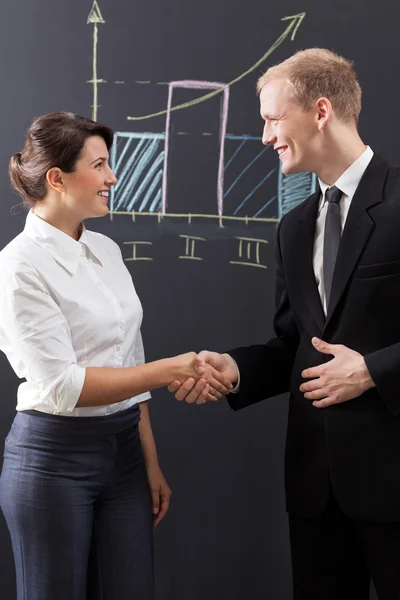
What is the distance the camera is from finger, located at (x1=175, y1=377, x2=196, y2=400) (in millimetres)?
1926

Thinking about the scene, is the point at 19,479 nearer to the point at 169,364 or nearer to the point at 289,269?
the point at 169,364

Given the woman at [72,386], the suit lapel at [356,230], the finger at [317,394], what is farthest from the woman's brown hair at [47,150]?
the finger at [317,394]

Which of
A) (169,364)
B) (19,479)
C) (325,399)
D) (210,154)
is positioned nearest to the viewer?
(325,399)

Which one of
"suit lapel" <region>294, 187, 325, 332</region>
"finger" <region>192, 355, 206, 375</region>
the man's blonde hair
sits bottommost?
"finger" <region>192, 355, 206, 375</region>

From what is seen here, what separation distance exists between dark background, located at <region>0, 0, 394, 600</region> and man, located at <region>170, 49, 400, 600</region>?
1.58ft

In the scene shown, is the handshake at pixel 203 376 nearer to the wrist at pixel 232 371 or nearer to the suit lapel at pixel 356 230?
the wrist at pixel 232 371

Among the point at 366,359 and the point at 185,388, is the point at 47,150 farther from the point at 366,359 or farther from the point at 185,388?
the point at 366,359

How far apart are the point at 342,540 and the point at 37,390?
80 centimetres

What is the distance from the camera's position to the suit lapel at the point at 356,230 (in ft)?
5.30

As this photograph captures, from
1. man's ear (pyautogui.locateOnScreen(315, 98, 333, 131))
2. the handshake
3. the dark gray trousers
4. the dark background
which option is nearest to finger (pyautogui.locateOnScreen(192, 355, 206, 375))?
the handshake

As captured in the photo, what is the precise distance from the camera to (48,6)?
2338mm

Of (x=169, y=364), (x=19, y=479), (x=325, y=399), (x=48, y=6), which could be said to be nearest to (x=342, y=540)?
(x=325, y=399)

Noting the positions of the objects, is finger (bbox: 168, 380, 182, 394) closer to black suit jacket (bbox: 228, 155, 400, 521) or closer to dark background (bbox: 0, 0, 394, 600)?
black suit jacket (bbox: 228, 155, 400, 521)

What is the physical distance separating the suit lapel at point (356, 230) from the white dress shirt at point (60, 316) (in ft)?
1.79
